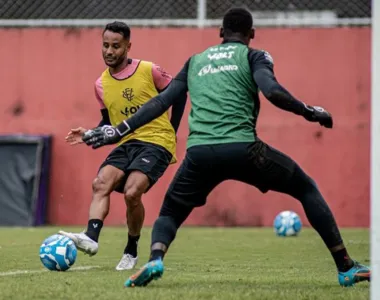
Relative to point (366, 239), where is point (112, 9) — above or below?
above

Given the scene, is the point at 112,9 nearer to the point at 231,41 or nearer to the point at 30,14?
the point at 30,14

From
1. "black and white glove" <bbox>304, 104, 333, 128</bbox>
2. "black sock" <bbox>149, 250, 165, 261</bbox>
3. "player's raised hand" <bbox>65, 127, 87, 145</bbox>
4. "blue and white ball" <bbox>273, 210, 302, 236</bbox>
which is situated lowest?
"blue and white ball" <bbox>273, 210, 302, 236</bbox>

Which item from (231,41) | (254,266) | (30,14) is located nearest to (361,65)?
(30,14)

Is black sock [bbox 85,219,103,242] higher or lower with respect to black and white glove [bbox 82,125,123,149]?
lower

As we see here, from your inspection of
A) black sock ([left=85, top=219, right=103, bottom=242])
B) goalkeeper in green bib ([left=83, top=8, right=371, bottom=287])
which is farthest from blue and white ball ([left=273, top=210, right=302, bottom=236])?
goalkeeper in green bib ([left=83, top=8, right=371, bottom=287])

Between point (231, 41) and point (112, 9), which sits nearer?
point (231, 41)

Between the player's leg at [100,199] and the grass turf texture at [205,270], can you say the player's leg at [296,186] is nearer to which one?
the grass turf texture at [205,270]

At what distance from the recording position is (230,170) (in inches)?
258

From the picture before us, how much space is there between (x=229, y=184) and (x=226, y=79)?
31.7ft

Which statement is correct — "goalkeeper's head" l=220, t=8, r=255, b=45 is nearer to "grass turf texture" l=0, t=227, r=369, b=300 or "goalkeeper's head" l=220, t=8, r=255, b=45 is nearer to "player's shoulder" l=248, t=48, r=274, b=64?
"player's shoulder" l=248, t=48, r=274, b=64

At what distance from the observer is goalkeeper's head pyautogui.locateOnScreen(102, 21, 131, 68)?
29.4 ft

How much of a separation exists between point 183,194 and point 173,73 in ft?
33.1

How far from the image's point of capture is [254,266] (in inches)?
355

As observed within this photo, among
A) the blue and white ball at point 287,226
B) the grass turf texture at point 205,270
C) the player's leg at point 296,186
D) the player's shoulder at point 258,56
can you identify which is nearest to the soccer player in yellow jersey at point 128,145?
the grass turf texture at point 205,270
